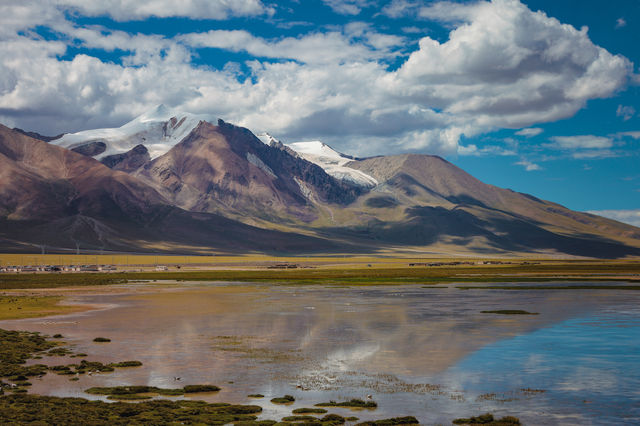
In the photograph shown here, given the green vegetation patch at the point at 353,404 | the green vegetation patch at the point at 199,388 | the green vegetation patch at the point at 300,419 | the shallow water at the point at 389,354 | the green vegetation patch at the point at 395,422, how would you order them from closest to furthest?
the green vegetation patch at the point at 395,422, the green vegetation patch at the point at 300,419, the green vegetation patch at the point at 353,404, the shallow water at the point at 389,354, the green vegetation patch at the point at 199,388

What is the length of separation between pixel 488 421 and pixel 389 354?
13418 millimetres

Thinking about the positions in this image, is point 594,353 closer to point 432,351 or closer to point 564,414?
point 432,351

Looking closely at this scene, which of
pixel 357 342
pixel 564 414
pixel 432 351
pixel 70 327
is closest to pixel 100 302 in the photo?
pixel 70 327

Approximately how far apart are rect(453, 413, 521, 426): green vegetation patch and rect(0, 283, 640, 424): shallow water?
0.57 metres

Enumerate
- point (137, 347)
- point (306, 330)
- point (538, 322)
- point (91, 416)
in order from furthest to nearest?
1. point (538, 322)
2. point (306, 330)
3. point (137, 347)
4. point (91, 416)

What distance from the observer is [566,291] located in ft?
270

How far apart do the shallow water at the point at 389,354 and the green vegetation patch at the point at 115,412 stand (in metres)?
1.37

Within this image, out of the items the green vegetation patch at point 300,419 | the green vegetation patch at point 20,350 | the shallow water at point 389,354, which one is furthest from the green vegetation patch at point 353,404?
the green vegetation patch at point 20,350

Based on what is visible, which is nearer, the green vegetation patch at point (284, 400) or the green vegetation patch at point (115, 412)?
the green vegetation patch at point (115, 412)

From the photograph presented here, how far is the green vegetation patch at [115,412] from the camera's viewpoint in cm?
2086

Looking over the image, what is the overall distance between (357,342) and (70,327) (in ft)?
74.2

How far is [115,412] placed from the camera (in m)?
22.0

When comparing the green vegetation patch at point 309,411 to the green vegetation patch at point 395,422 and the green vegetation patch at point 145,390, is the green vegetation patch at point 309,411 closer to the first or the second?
the green vegetation patch at point 395,422

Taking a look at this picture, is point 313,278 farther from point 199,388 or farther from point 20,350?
point 199,388
